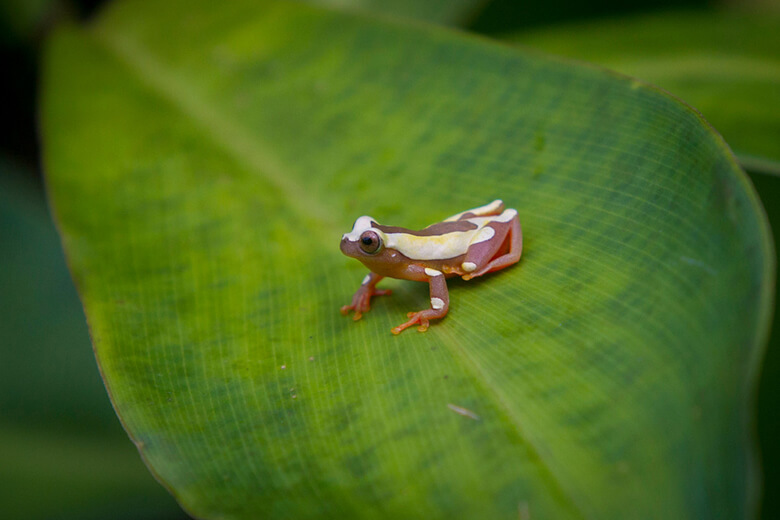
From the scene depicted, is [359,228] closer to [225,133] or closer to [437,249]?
[437,249]

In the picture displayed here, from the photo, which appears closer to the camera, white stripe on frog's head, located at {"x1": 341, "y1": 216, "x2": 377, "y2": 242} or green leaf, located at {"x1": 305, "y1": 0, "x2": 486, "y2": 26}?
white stripe on frog's head, located at {"x1": 341, "y1": 216, "x2": 377, "y2": 242}

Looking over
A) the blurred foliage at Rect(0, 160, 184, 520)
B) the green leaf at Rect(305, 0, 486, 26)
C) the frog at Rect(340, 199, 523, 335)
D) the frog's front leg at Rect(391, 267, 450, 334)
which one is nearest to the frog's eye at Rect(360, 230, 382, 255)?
the frog at Rect(340, 199, 523, 335)

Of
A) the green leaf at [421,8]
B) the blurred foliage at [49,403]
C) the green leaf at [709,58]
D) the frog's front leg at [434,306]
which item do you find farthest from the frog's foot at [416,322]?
the green leaf at [421,8]

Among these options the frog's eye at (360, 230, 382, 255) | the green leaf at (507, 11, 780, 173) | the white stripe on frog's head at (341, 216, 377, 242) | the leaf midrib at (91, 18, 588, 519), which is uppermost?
the leaf midrib at (91, 18, 588, 519)

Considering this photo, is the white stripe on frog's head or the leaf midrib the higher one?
the leaf midrib

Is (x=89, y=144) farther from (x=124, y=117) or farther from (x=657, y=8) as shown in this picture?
(x=657, y=8)

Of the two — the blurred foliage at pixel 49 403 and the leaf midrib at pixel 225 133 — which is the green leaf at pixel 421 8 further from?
the blurred foliage at pixel 49 403

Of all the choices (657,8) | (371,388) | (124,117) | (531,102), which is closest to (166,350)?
(371,388)

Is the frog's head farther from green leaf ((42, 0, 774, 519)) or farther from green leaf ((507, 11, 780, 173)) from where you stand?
green leaf ((507, 11, 780, 173))

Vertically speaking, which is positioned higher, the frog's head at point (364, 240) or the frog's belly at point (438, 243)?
the frog's head at point (364, 240)

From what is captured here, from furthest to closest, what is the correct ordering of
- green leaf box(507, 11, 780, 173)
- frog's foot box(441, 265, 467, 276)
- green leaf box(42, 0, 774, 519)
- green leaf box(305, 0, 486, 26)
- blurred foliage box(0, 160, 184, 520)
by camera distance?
green leaf box(305, 0, 486, 26), blurred foliage box(0, 160, 184, 520), green leaf box(507, 11, 780, 173), frog's foot box(441, 265, 467, 276), green leaf box(42, 0, 774, 519)
